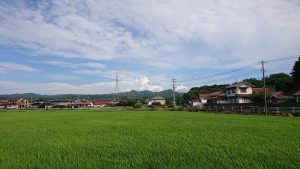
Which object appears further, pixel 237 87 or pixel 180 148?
pixel 237 87

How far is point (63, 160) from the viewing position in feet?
25.0

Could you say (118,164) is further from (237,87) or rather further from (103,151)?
(237,87)

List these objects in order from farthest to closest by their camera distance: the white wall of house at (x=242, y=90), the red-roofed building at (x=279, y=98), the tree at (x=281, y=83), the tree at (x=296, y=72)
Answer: the tree at (x=281, y=83) → the white wall of house at (x=242, y=90) → the red-roofed building at (x=279, y=98) → the tree at (x=296, y=72)

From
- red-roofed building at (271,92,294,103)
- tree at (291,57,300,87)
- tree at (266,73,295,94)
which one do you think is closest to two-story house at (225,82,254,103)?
red-roofed building at (271,92,294,103)

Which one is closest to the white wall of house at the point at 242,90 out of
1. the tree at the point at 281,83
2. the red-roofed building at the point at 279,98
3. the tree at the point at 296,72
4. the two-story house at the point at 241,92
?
the two-story house at the point at 241,92

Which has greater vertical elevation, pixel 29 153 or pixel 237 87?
pixel 237 87

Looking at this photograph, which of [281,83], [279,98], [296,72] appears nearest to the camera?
[296,72]

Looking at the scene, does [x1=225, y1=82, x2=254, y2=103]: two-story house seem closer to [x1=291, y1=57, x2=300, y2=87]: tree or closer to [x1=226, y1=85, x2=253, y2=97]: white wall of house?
[x1=226, y1=85, x2=253, y2=97]: white wall of house

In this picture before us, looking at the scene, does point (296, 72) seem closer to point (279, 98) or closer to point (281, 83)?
point (279, 98)

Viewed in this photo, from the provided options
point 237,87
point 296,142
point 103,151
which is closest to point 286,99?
point 237,87

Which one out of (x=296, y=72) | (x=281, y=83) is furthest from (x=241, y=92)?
(x=281, y=83)

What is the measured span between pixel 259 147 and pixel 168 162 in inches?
132

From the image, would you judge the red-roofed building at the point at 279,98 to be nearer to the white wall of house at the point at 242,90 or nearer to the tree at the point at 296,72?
the tree at the point at 296,72

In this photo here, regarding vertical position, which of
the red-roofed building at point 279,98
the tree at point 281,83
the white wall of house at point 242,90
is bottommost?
the red-roofed building at point 279,98
